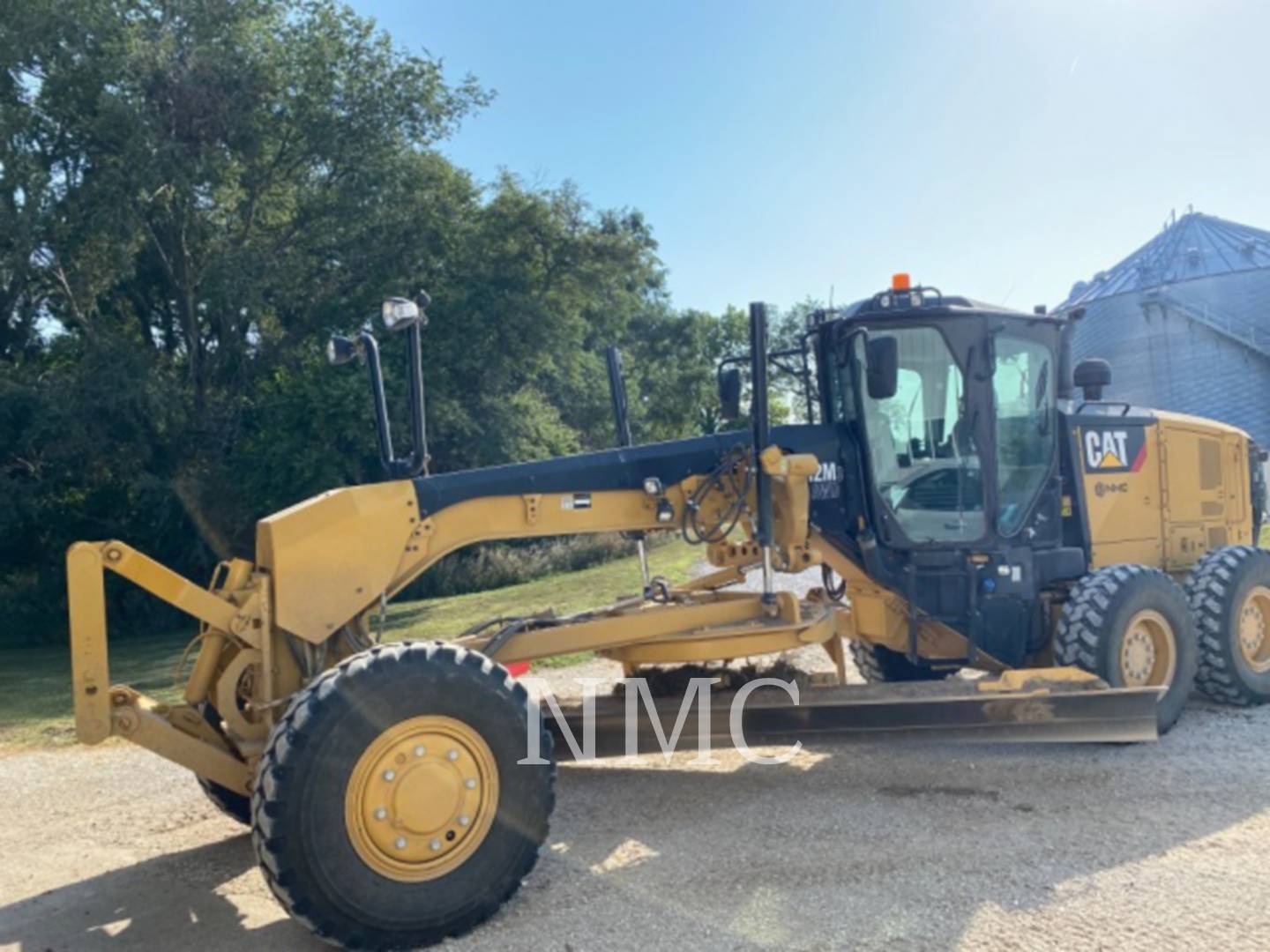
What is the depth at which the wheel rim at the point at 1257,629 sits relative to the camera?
7188 mm

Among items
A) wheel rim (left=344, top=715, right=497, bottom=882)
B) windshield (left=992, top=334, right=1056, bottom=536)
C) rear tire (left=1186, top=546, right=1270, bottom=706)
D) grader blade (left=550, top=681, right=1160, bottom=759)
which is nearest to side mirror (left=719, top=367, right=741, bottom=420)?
grader blade (left=550, top=681, right=1160, bottom=759)

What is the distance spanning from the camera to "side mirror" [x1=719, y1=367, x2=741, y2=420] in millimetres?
5930

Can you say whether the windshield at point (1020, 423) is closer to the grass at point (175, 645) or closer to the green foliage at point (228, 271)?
the grass at point (175, 645)

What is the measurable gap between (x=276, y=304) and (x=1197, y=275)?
2832 centimetres

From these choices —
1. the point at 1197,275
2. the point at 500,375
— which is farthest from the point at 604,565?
the point at 1197,275

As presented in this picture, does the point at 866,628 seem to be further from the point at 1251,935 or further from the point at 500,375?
the point at 500,375

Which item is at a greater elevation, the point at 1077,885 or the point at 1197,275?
the point at 1197,275

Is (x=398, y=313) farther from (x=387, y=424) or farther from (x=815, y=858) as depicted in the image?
(x=815, y=858)

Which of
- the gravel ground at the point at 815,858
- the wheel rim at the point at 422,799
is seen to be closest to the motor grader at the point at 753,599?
the wheel rim at the point at 422,799

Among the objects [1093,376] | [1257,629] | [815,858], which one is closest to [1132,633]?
[1257,629]

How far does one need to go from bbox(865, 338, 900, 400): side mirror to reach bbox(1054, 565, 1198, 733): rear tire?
1.87 meters

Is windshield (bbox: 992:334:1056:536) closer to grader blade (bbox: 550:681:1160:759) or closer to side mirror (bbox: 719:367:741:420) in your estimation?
grader blade (bbox: 550:681:1160:759)

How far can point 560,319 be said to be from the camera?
75.5ft

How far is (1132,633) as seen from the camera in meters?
6.35
